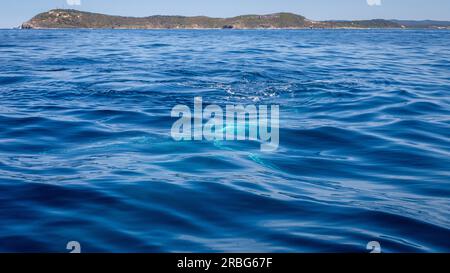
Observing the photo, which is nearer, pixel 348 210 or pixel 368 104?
pixel 348 210

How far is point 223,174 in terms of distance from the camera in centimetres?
701

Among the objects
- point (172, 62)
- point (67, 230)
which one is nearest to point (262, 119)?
point (67, 230)

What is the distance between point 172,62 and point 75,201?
1736 cm

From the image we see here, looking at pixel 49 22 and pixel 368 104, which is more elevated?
pixel 49 22

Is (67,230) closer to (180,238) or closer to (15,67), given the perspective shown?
(180,238)

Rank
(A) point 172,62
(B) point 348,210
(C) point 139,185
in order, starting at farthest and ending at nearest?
(A) point 172,62 < (C) point 139,185 < (B) point 348,210

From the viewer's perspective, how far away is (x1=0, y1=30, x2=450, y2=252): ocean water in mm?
4914

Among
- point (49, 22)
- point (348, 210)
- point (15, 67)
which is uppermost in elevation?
point (49, 22)

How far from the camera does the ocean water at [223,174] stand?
4.91 m

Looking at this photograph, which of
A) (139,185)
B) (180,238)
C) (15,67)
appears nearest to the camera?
(180,238)

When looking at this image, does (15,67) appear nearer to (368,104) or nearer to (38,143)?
(38,143)

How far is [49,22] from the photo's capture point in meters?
186

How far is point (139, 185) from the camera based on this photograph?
641 cm
